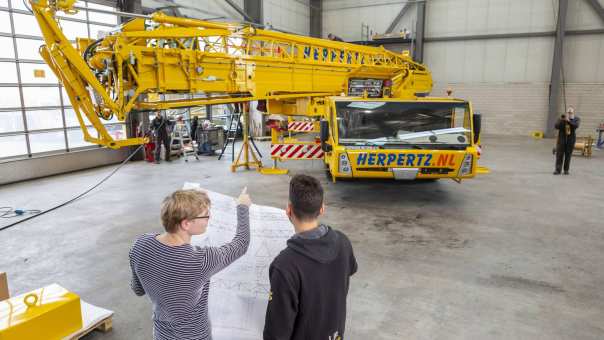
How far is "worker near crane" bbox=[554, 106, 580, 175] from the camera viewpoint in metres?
10.2

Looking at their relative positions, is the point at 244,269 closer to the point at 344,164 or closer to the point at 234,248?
the point at 234,248

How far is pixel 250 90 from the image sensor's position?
8594 mm

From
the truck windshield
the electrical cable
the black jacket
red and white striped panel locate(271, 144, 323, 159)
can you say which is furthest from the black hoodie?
the black jacket

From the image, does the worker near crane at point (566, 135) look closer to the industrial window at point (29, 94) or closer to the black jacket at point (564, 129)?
the black jacket at point (564, 129)

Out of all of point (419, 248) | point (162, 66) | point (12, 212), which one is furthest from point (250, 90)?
point (12, 212)

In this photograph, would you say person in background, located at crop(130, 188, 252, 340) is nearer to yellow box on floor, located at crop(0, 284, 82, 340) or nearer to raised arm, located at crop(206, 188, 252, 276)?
raised arm, located at crop(206, 188, 252, 276)

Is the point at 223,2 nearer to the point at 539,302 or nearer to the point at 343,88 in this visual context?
the point at 343,88

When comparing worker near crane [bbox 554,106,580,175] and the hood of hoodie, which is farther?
worker near crane [bbox 554,106,580,175]

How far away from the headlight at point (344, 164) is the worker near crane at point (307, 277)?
5.36 meters

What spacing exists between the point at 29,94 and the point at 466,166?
437 inches

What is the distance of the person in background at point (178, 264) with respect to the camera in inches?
78.9

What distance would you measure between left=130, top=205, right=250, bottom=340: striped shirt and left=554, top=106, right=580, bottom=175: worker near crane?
1079 cm

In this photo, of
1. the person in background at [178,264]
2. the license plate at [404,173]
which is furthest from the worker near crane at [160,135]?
the person in background at [178,264]

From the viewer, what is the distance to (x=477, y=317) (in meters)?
4.06
